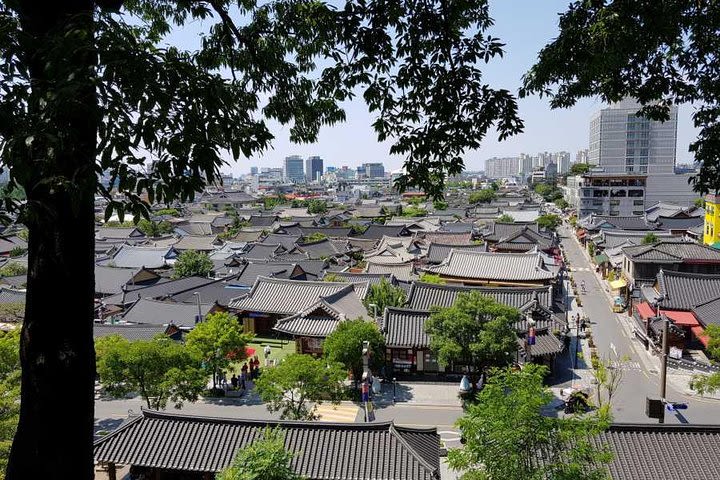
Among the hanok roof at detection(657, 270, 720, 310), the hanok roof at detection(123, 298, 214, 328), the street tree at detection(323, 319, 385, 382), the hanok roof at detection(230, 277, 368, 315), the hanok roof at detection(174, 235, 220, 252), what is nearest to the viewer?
the street tree at detection(323, 319, 385, 382)

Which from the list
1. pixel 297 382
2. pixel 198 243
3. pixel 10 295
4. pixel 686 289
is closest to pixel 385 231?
pixel 198 243

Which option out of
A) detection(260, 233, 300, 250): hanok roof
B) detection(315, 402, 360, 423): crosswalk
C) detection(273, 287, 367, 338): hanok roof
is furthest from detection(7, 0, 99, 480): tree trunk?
detection(260, 233, 300, 250): hanok roof

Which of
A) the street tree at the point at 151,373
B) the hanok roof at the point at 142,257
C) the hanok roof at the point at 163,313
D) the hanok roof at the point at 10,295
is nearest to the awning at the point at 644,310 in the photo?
the street tree at the point at 151,373

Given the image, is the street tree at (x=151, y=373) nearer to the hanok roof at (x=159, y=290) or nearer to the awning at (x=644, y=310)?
the hanok roof at (x=159, y=290)

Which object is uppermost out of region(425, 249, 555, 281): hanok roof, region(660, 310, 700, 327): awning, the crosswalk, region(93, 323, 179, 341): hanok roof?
region(425, 249, 555, 281): hanok roof

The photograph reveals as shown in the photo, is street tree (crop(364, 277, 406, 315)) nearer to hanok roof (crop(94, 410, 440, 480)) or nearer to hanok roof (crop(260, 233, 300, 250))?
hanok roof (crop(94, 410, 440, 480))

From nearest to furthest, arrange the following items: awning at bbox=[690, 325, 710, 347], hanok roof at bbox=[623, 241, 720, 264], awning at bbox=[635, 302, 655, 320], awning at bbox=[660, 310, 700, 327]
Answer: awning at bbox=[690, 325, 710, 347] → awning at bbox=[660, 310, 700, 327] → awning at bbox=[635, 302, 655, 320] → hanok roof at bbox=[623, 241, 720, 264]

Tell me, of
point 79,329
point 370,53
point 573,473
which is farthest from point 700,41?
point 79,329
